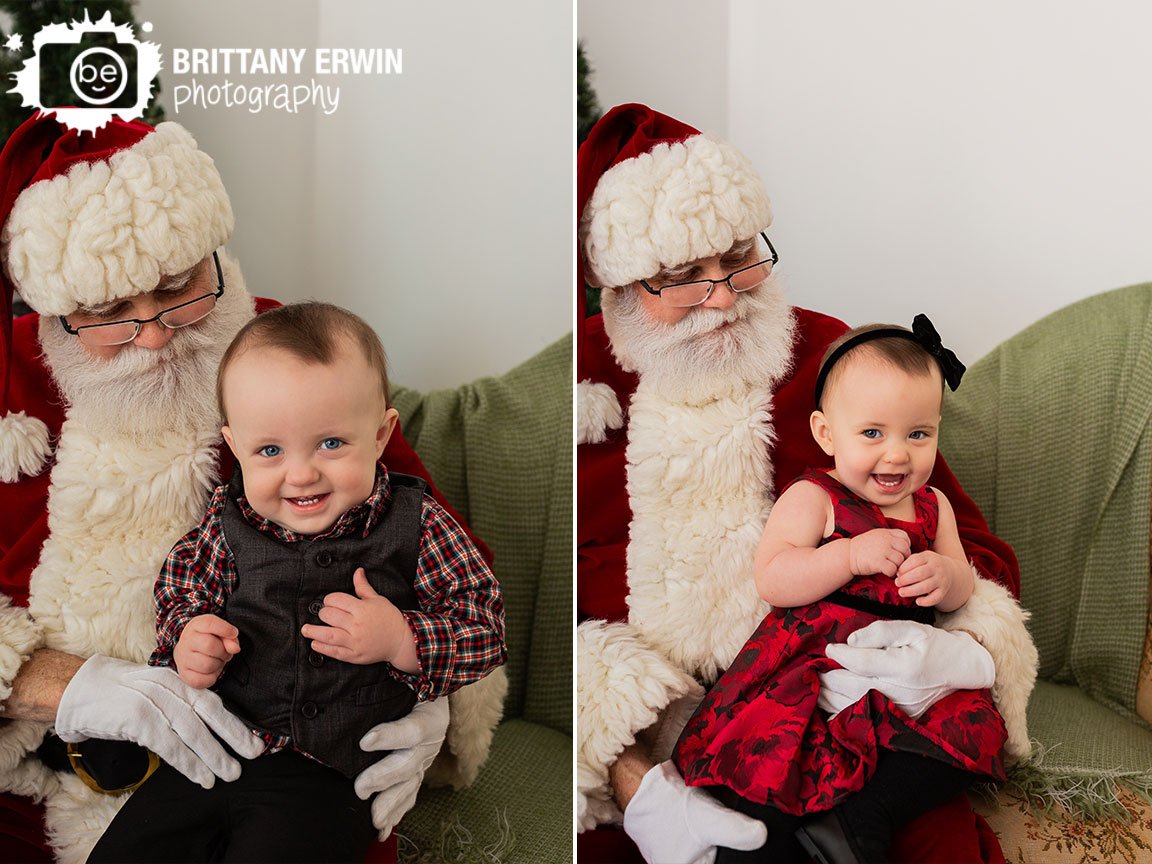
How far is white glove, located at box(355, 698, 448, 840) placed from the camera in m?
1.21

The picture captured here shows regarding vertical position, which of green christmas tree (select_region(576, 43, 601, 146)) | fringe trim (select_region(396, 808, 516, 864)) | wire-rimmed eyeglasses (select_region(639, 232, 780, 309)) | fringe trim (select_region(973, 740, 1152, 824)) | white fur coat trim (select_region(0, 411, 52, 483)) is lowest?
fringe trim (select_region(396, 808, 516, 864))

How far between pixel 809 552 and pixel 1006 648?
26 centimetres

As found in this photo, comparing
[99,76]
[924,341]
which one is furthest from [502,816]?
[99,76]

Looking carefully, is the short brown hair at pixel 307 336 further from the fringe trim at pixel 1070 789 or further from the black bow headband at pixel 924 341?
the fringe trim at pixel 1070 789

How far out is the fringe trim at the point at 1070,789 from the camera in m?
1.31

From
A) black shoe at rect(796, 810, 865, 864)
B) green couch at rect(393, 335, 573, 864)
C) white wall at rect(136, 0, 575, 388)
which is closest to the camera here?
black shoe at rect(796, 810, 865, 864)

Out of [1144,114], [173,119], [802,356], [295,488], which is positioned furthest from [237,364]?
[1144,114]

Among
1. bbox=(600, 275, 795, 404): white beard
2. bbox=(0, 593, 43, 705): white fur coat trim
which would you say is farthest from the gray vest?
bbox=(600, 275, 795, 404): white beard

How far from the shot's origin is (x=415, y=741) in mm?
1241

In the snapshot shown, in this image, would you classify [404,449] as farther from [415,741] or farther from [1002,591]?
[1002,591]

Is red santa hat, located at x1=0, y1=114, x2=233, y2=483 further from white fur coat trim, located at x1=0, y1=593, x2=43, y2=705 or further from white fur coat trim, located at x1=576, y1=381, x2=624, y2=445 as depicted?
white fur coat trim, located at x1=576, y1=381, x2=624, y2=445

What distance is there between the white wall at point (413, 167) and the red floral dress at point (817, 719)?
631 mm

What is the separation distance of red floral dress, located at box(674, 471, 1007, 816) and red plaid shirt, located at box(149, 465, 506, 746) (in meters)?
0.28

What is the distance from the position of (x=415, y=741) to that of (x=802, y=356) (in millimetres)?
708
